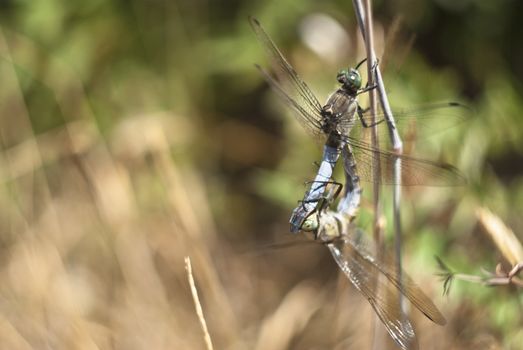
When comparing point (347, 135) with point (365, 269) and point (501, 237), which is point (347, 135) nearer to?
point (365, 269)

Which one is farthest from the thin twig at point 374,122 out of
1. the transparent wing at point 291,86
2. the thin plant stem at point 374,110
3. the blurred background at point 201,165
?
the blurred background at point 201,165

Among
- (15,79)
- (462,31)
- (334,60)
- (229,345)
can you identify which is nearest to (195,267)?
(229,345)

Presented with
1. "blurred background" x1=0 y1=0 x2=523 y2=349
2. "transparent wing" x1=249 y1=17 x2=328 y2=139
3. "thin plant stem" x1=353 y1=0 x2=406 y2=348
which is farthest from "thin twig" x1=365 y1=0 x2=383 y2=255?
"blurred background" x1=0 y1=0 x2=523 y2=349

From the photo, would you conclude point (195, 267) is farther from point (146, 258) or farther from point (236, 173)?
point (236, 173)

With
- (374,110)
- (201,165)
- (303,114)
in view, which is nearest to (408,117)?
(374,110)

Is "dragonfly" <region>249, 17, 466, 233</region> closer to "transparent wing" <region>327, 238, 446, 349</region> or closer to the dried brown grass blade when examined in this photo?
"transparent wing" <region>327, 238, 446, 349</region>

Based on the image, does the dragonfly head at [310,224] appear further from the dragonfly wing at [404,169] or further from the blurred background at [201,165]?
the blurred background at [201,165]
